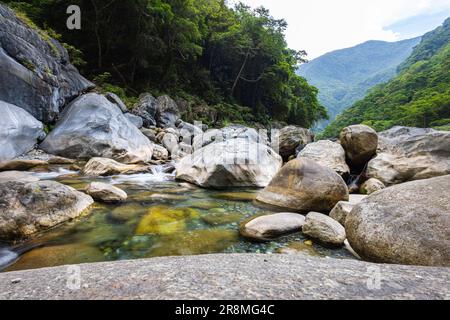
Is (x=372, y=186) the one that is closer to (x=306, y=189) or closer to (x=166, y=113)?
(x=306, y=189)

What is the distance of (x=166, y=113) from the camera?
18141mm

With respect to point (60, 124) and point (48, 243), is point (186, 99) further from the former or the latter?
point (48, 243)

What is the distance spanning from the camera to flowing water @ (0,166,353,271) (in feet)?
9.42

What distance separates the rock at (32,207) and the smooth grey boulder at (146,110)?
1167 centimetres

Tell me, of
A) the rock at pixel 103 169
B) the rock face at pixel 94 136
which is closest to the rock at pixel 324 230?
the rock at pixel 103 169

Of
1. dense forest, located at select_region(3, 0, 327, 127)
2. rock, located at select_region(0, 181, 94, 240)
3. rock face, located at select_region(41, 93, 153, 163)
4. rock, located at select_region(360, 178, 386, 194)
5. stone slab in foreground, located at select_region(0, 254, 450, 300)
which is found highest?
dense forest, located at select_region(3, 0, 327, 127)

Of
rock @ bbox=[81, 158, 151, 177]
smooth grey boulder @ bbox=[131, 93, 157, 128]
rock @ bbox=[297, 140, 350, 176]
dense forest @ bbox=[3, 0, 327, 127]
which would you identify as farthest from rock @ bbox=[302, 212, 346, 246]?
dense forest @ bbox=[3, 0, 327, 127]

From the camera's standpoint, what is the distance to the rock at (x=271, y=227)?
348 centimetres

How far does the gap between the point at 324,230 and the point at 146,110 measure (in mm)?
14778

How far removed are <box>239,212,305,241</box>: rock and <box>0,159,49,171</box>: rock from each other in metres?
6.23

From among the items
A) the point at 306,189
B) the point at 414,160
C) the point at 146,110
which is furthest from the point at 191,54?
the point at 306,189

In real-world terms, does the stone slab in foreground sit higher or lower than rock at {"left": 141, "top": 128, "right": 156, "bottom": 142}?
lower

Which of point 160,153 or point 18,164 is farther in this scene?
point 160,153

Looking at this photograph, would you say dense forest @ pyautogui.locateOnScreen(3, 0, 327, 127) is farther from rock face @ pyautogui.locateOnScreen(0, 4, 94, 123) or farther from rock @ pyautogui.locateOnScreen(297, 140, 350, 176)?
rock @ pyautogui.locateOnScreen(297, 140, 350, 176)
